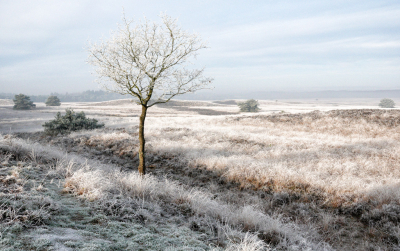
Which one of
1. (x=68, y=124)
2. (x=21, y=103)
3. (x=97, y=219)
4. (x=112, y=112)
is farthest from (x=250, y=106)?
(x=97, y=219)

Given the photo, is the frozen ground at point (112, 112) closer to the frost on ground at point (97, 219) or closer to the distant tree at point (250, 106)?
the distant tree at point (250, 106)

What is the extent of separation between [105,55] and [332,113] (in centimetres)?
2700

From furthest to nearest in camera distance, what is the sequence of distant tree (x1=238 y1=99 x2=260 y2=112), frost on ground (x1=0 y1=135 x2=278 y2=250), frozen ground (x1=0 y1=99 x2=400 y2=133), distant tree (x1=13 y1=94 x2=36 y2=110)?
1. distant tree (x1=238 y1=99 x2=260 y2=112)
2. distant tree (x1=13 y1=94 x2=36 y2=110)
3. frozen ground (x1=0 y1=99 x2=400 y2=133)
4. frost on ground (x1=0 y1=135 x2=278 y2=250)

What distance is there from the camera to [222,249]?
3.31 m

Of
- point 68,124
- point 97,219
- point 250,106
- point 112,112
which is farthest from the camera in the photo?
point 250,106

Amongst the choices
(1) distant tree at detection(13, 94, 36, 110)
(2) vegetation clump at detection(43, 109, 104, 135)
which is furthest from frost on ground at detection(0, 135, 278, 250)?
(1) distant tree at detection(13, 94, 36, 110)

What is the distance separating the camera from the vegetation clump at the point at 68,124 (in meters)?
21.7

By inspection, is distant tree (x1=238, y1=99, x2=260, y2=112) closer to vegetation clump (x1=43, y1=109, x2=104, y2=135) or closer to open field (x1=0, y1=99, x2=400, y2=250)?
vegetation clump (x1=43, y1=109, x2=104, y2=135)

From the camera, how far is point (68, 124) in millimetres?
22297

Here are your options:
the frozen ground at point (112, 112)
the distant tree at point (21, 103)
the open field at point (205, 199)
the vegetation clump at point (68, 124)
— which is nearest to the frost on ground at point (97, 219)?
the open field at point (205, 199)

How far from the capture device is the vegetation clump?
71.2 feet

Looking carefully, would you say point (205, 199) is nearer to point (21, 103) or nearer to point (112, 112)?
point (112, 112)

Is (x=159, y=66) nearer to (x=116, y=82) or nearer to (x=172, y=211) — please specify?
(x=116, y=82)

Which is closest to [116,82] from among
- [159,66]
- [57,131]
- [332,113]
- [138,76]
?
[138,76]
